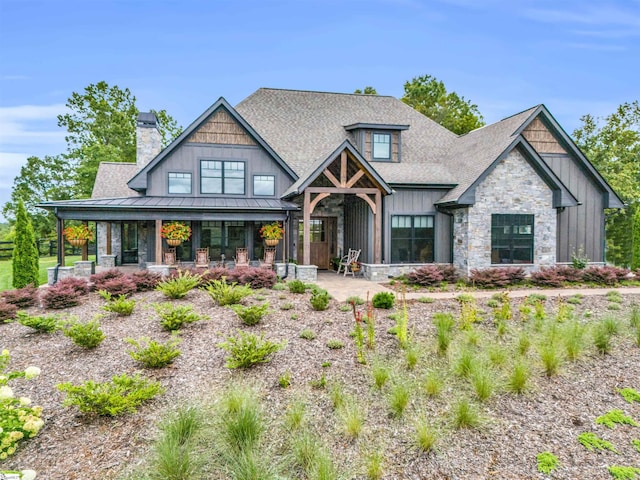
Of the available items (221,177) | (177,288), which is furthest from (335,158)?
(177,288)

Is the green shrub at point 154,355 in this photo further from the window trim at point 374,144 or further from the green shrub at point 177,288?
the window trim at point 374,144

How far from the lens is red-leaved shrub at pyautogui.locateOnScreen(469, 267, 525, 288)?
12.2 meters

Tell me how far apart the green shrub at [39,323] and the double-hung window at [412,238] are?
34.6 feet

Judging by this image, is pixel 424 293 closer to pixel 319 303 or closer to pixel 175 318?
pixel 319 303

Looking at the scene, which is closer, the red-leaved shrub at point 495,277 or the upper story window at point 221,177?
the red-leaved shrub at point 495,277

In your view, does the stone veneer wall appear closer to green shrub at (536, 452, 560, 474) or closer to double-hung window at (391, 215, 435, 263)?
double-hung window at (391, 215, 435, 263)

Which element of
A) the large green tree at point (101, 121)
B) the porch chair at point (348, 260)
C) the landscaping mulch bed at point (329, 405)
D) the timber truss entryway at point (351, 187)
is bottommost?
the landscaping mulch bed at point (329, 405)

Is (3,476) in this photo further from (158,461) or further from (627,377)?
(627,377)

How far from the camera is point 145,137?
53.8 feet

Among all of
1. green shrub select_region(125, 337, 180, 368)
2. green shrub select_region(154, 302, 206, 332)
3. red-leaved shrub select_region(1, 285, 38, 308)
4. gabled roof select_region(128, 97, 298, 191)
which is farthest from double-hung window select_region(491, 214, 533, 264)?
red-leaved shrub select_region(1, 285, 38, 308)

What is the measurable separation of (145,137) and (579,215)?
18.3m

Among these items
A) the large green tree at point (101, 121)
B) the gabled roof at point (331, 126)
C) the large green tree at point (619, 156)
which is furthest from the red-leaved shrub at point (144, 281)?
the large green tree at point (619, 156)

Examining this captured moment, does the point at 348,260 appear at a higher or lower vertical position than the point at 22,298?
higher

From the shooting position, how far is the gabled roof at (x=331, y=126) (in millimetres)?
15773
